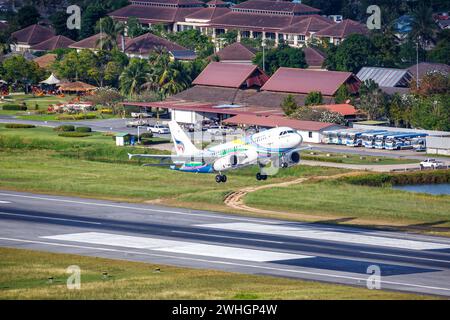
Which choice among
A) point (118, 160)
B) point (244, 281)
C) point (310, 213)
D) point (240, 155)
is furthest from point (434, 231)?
point (118, 160)

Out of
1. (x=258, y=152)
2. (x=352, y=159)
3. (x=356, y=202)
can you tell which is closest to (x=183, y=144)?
(x=258, y=152)

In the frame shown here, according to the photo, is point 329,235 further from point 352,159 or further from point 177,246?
point 352,159

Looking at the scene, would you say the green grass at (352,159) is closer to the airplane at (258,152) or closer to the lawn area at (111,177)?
the lawn area at (111,177)

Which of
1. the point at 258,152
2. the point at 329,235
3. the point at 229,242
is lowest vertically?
the point at 329,235

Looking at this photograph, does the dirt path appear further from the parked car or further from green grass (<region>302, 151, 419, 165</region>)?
the parked car

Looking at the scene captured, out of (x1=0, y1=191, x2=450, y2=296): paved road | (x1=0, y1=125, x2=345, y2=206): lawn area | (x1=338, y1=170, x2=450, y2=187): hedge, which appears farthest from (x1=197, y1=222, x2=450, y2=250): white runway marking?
(x1=338, y1=170, x2=450, y2=187): hedge
